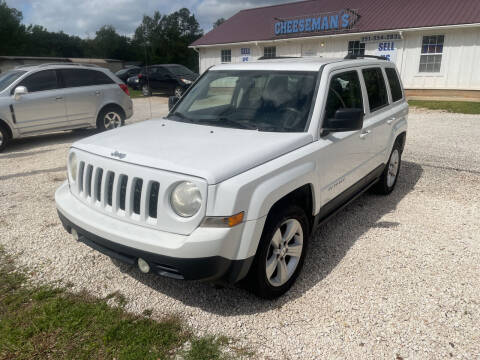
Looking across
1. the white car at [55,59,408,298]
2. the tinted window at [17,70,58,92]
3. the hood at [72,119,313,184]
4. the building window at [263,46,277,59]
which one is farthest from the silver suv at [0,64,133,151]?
the building window at [263,46,277,59]

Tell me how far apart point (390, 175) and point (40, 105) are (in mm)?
7590

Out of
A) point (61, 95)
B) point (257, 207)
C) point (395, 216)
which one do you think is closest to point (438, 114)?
point (395, 216)

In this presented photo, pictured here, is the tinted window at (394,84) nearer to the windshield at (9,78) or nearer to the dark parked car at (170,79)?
the windshield at (9,78)

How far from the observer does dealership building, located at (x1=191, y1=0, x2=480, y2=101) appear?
692 inches

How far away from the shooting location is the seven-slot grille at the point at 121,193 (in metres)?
2.78

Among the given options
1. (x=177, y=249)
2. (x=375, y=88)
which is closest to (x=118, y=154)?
(x=177, y=249)

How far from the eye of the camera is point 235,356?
106 inches

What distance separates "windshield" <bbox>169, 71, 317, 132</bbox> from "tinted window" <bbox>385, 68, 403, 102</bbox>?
2.12 meters

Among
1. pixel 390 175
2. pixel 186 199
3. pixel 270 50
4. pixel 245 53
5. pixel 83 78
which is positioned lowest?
pixel 390 175

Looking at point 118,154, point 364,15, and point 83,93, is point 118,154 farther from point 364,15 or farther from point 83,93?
point 364,15

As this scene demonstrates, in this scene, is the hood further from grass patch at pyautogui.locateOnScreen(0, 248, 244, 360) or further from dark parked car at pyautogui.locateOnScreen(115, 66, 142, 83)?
dark parked car at pyautogui.locateOnScreen(115, 66, 142, 83)

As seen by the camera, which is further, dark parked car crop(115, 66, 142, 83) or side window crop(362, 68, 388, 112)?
dark parked car crop(115, 66, 142, 83)

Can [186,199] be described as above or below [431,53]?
below

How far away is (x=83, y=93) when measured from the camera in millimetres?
9547
